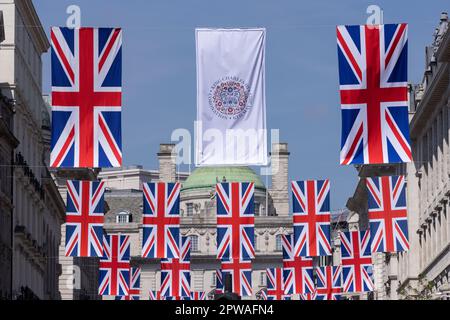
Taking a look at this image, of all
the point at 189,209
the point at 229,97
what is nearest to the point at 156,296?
the point at 229,97

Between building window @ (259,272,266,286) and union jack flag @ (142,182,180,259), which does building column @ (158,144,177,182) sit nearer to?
building window @ (259,272,266,286)

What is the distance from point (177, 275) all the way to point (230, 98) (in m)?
36.4

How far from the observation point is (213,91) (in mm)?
40031

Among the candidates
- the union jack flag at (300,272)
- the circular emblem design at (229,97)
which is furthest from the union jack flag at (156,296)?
the circular emblem design at (229,97)

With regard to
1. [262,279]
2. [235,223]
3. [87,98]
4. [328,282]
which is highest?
[262,279]

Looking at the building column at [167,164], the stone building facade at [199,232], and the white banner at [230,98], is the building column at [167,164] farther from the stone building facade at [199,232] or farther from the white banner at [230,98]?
the white banner at [230,98]

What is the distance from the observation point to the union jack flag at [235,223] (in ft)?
200

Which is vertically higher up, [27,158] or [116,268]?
[27,158]

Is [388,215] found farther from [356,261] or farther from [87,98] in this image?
[87,98]

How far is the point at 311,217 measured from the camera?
6162 centimetres

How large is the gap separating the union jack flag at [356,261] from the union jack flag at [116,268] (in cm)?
1015

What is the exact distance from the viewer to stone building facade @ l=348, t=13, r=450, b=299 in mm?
73125
